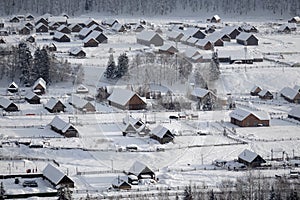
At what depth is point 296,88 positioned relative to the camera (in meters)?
29.1

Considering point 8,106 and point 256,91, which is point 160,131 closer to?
point 8,106

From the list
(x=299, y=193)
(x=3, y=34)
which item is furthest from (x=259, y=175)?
(x=3, y=34)

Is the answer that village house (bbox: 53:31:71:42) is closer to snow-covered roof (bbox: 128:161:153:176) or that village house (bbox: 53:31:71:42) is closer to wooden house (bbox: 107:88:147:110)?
wooden house (bbox: 107:88:147:110)

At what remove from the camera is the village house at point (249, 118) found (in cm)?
2433

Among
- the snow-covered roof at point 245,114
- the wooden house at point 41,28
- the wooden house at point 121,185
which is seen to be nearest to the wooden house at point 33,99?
the snow-covered roof at point 245,114

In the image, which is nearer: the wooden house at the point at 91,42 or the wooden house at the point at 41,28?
the wooden house at the point at 91,42

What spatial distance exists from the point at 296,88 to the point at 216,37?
10.2 metres

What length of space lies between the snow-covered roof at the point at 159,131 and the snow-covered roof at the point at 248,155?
2.72m

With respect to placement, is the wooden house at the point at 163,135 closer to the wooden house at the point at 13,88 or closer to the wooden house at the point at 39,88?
the wooden house at the point at 39,88

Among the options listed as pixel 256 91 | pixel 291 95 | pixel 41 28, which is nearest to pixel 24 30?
pixel 41 28

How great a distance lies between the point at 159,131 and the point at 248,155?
10.6 ft

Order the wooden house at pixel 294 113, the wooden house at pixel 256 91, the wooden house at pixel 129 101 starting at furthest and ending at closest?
the wooden house at pixel 256 91, the wooden house at pixel 129 101, the wooden house at pixel 294 113

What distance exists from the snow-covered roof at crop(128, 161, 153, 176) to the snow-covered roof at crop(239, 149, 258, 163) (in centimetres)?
291

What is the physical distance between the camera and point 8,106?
25641mm
